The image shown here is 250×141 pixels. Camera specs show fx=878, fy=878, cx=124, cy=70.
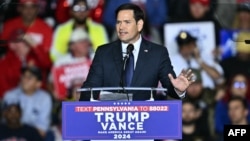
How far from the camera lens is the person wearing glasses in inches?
333

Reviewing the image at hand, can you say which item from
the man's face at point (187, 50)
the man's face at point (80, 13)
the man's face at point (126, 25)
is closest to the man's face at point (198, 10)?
the man's face at point (187, 50)

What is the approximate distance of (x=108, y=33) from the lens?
8438mm

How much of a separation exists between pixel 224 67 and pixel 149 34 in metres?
0.81

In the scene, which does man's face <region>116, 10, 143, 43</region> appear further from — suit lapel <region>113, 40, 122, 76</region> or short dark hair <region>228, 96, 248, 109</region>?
short dark hair <region>228, 96, 248, 109</region>

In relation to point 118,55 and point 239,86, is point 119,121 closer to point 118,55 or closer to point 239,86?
point 118,55

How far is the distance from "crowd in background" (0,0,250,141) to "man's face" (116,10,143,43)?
8.98ft

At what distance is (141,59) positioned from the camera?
5.68 m

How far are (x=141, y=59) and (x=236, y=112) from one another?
299 cm

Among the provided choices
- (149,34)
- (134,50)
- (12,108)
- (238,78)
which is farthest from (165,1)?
(134,50)

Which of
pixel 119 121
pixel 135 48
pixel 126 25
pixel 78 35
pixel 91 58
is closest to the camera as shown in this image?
pixel 119 121

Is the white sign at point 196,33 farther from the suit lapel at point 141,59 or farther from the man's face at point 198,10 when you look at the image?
the suit lapel at point 141,59

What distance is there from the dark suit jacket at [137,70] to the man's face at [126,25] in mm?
132

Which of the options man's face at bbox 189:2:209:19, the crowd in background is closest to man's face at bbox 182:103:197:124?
the crowd in background

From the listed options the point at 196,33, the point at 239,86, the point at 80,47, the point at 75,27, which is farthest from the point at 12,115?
the point at 239,86
